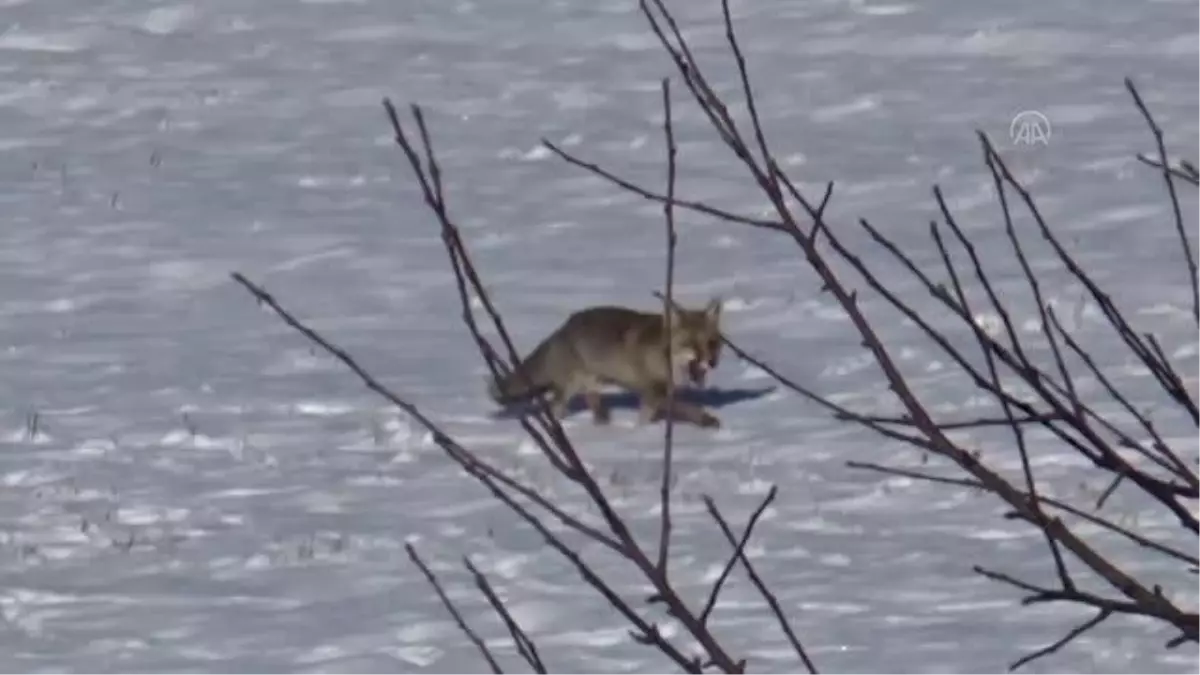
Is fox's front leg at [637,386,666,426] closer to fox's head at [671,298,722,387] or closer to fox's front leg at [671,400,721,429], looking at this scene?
fox's front leg at [671,400,721,429]

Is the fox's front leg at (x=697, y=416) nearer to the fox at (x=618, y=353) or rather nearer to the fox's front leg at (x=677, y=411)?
the fox's front leg at (x=677, y=411)

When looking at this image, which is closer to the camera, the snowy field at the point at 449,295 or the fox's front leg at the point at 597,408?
the snowy field at the point at 449,295

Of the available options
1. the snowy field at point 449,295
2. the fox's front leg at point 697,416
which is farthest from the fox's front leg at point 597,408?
the fox's front leg at point 697,416

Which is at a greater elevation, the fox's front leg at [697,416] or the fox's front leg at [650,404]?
the fox's front leg at [650,404]

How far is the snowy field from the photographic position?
8102 millimetres

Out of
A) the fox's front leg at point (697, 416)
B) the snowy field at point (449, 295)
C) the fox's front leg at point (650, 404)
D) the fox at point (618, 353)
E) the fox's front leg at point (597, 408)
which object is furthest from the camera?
the fox's front leg at point (697, 416)

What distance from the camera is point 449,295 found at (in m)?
13.0

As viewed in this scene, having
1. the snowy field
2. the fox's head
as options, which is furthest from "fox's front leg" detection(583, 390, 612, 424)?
the fox's head

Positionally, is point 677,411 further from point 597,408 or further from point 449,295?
point 449,295

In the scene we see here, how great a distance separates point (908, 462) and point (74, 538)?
2.89m

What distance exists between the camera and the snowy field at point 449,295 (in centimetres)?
810

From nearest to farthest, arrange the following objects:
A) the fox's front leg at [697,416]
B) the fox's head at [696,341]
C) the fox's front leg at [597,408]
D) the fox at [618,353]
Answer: the fox's head at [696,341] → the fox at [618,353] → the fox's front leg at [597,408] → the fox's front leg at [697,416]

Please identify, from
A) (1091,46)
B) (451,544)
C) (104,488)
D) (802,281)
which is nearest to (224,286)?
(802,281)

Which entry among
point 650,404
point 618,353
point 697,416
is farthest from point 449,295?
point 618,353
